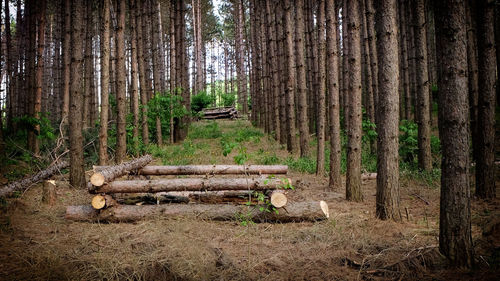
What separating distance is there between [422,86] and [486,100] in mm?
2281

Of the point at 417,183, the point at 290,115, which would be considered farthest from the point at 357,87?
the point at 290,115

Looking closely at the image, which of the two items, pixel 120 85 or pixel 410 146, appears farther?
pixel 410 146

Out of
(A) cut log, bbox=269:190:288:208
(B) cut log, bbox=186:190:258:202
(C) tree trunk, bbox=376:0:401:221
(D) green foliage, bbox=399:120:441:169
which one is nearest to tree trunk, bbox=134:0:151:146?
(B) cut log, bbox=186:190:258:202

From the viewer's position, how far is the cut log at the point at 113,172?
15.9 ft

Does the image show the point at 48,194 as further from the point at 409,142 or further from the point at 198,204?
the point at 409,142

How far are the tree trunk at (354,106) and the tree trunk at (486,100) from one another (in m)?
2.31

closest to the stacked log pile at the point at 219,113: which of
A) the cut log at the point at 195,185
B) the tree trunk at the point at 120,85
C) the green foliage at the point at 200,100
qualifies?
the green foliage at the point at 200,100

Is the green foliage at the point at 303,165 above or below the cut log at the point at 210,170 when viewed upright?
below

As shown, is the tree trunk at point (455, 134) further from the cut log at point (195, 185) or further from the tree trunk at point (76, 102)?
the tree trunk at point (76, 102)

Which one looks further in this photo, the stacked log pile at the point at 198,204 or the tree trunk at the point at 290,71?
the tree trunk at the point at 290,71

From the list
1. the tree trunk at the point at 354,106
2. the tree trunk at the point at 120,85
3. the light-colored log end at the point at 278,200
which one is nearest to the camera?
the light-colored log end at the point at 278,200

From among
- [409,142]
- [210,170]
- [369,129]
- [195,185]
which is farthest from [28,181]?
[409,142]

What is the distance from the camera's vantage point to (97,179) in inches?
191

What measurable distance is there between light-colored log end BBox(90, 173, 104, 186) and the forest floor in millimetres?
656
